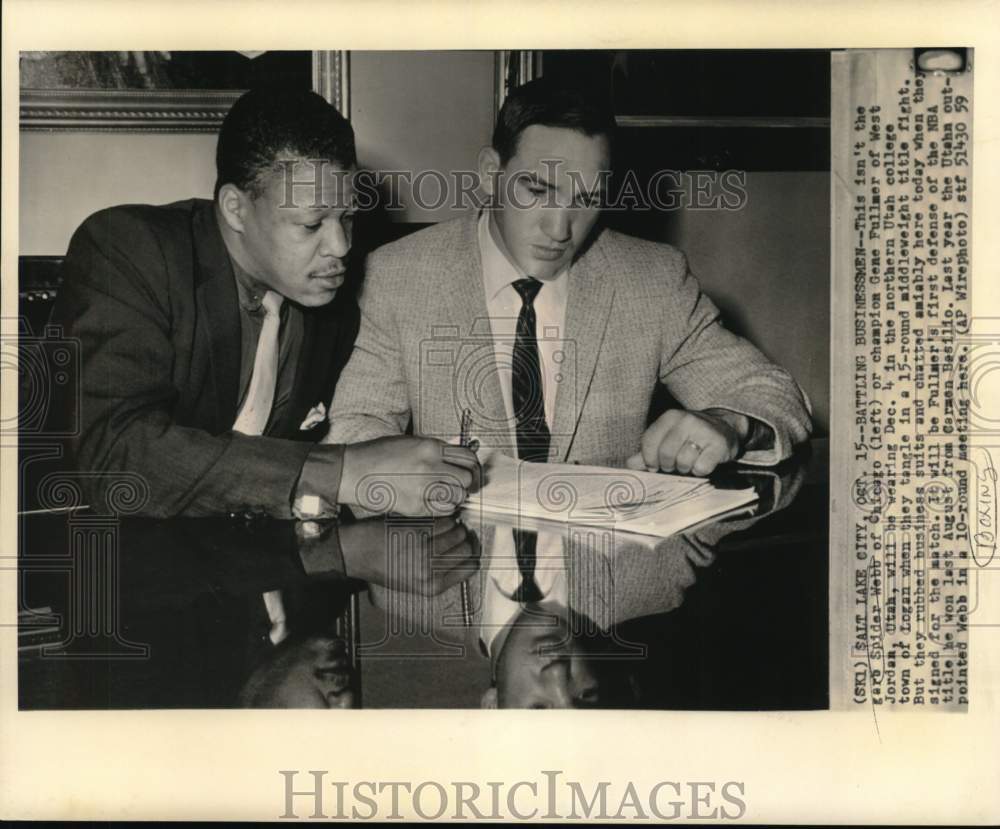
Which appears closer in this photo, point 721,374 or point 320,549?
point 320,549

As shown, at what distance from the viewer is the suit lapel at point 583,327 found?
1.96 metres

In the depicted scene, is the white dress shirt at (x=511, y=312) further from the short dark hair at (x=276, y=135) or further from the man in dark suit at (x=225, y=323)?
the short dark hair at (x=276, y=135)

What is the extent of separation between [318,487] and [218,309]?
345 mm

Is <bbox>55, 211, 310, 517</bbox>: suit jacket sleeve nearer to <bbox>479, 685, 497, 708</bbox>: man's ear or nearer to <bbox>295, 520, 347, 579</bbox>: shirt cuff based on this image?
<bbox>295, 520, 347, 579</bbox>: shirt cuff

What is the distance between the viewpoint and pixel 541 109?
195cm

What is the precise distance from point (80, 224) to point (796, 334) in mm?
1239

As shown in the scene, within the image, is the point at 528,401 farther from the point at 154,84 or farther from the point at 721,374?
the point at 154,84

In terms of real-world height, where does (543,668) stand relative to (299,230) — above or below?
below

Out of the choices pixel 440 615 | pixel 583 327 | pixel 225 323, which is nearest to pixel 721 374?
pixel 583 327

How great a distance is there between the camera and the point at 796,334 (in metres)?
1.98

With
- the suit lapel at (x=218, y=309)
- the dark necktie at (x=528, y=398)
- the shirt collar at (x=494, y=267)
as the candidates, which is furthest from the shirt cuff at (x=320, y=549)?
the shirt collar at (x=494, y=267)

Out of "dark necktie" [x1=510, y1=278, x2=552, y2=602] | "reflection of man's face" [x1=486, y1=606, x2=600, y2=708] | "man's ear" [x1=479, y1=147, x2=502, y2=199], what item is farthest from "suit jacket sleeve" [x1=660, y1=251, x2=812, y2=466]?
"reflection of man's face" [x1=486, y1=606, x2=600, y2=708]

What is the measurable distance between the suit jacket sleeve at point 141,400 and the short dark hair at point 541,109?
24.1 inches

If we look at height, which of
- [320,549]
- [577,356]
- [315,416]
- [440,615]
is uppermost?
[577,356]
